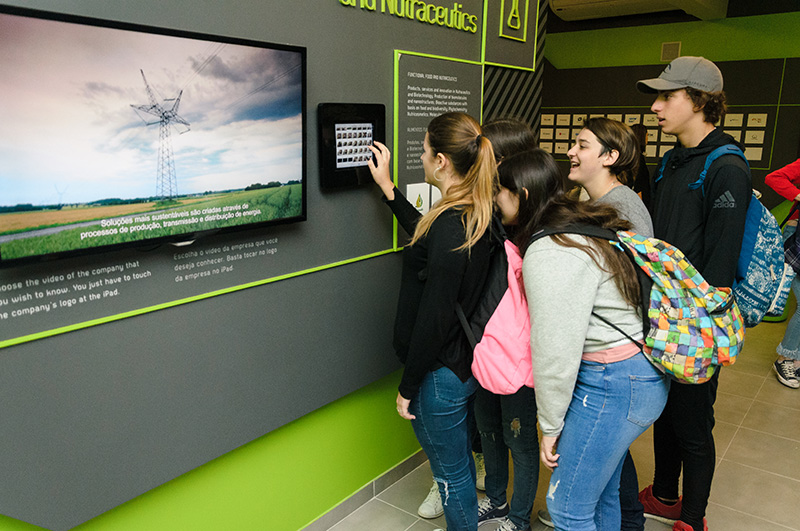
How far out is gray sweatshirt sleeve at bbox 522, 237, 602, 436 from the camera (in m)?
1.60

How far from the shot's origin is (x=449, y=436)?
2.07 meters

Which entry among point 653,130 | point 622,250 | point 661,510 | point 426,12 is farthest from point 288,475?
point 653,130

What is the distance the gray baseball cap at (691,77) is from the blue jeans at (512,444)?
Result: 1335 mm

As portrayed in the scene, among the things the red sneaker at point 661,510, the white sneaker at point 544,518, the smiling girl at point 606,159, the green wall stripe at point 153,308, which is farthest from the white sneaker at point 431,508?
the smiling girl at point 606,159

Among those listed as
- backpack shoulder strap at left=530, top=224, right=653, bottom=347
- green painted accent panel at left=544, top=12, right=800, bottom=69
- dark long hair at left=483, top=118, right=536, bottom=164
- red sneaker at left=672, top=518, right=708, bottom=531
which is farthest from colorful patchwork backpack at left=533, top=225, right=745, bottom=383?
green painted accent panel at left=544, top=12, right=800, bottom=69

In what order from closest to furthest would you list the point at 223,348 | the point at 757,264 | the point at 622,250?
the point at 622,250 < the point at 223,348 < the point at 757,264

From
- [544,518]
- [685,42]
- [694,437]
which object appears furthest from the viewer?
[685,42]

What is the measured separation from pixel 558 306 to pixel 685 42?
6.02m

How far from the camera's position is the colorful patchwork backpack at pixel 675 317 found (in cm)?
167

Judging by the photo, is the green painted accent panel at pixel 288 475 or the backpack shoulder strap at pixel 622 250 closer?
the backpack shoulder strap at pixel 622 250

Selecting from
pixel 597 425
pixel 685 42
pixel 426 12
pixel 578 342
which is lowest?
pixel 597 425

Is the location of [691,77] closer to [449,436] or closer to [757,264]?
[757,264]

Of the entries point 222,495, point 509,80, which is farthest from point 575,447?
point 509,80

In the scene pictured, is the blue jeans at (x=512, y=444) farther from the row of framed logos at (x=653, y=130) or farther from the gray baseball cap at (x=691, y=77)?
the row of framed logos at (x=653, y=130)
